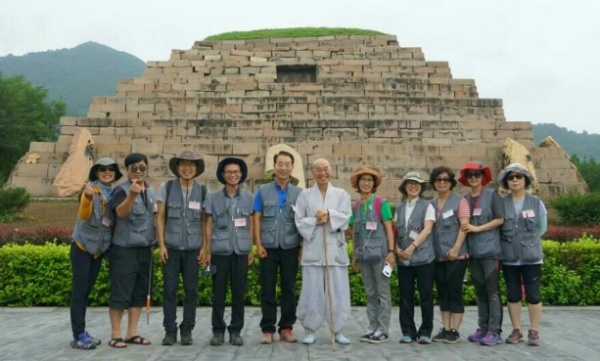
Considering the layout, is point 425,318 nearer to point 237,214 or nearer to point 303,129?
point 237,214

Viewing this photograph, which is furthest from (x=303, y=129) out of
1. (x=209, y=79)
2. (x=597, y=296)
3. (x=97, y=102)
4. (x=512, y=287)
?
(x=512, y=287)

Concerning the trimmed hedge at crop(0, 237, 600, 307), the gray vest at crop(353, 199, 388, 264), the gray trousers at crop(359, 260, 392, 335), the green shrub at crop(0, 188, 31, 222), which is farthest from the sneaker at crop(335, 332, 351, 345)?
the green shrub at crop(0, 188, 31, 222)

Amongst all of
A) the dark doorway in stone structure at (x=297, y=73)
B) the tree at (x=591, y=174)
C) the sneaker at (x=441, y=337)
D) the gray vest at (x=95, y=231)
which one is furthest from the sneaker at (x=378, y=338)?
the tree at (x=591, y=174)

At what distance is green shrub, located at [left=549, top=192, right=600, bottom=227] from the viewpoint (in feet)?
Answer: 36.8

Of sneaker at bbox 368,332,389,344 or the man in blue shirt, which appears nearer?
sneaker at bbox 368,332,389,344

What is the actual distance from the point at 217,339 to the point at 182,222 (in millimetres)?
1237

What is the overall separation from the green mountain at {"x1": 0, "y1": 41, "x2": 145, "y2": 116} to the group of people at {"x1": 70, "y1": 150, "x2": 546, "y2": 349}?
102306 mm

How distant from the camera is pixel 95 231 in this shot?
17.9 ft

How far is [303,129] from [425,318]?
10.5m

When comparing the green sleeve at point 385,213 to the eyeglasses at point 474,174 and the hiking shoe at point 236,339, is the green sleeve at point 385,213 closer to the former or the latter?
the eyeglasses at point 474,174

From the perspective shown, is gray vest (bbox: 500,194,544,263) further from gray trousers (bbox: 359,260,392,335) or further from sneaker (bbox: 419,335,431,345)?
gray trousers (bbox: 359,260,392,335)

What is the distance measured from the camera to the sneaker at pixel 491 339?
17.9 ft

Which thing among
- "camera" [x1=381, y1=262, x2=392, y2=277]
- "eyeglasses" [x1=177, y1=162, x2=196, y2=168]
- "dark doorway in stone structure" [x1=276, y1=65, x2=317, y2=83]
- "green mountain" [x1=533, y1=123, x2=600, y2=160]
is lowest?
"camera" [x1=381, y1=262, x2=392, y2=277]

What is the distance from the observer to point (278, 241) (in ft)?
19.0
